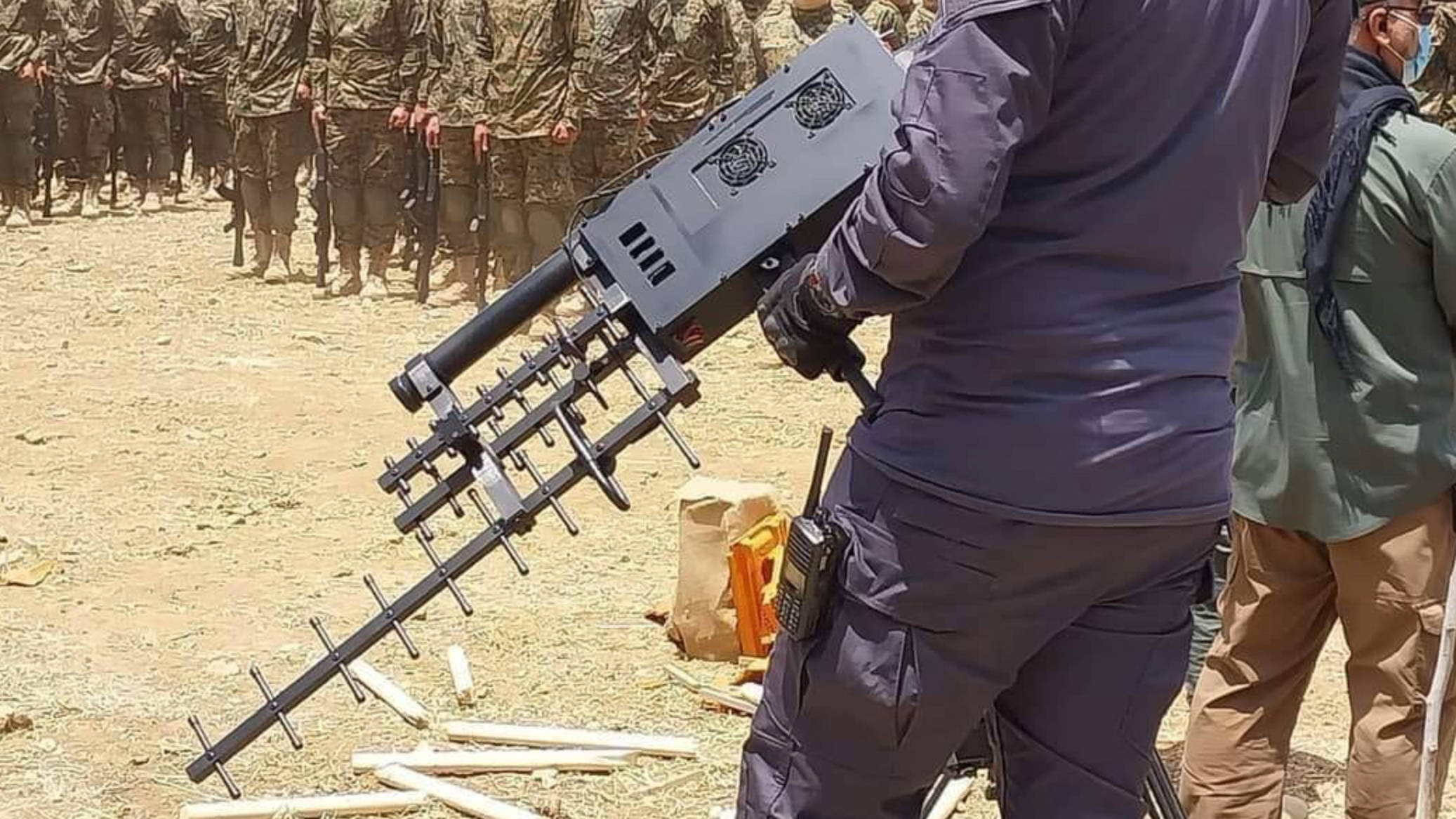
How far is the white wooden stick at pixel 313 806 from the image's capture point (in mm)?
4559

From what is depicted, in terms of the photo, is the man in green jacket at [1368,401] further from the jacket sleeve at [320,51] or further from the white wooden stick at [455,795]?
the jacket sleeve at [320,51]

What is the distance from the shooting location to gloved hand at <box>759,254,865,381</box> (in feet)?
8.92

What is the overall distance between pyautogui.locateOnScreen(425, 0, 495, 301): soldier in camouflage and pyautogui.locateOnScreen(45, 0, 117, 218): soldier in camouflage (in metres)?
5.52

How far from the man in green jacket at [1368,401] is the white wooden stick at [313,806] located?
206cm

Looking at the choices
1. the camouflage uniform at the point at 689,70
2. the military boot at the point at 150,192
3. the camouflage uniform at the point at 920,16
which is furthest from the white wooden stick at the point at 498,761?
the military boot at the point at 150,192

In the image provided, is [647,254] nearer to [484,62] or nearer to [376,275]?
[484,62]

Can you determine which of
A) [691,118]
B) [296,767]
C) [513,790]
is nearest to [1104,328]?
[513,790]

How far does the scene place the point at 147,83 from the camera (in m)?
16.7

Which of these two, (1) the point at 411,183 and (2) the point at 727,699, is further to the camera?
(1) the point at 411,183

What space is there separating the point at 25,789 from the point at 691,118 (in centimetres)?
790

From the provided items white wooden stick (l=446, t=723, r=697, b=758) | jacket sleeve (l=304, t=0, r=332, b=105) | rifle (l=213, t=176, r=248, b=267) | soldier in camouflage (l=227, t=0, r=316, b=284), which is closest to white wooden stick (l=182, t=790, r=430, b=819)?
white wooden stick (l=446, t=723, r=697, b=758)

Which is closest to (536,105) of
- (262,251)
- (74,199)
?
(262,251)

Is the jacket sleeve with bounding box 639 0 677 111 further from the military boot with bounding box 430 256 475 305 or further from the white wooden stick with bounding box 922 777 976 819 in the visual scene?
the white wooden stick with bounding box 922 777 976 819

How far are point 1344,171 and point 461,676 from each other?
2867mm
